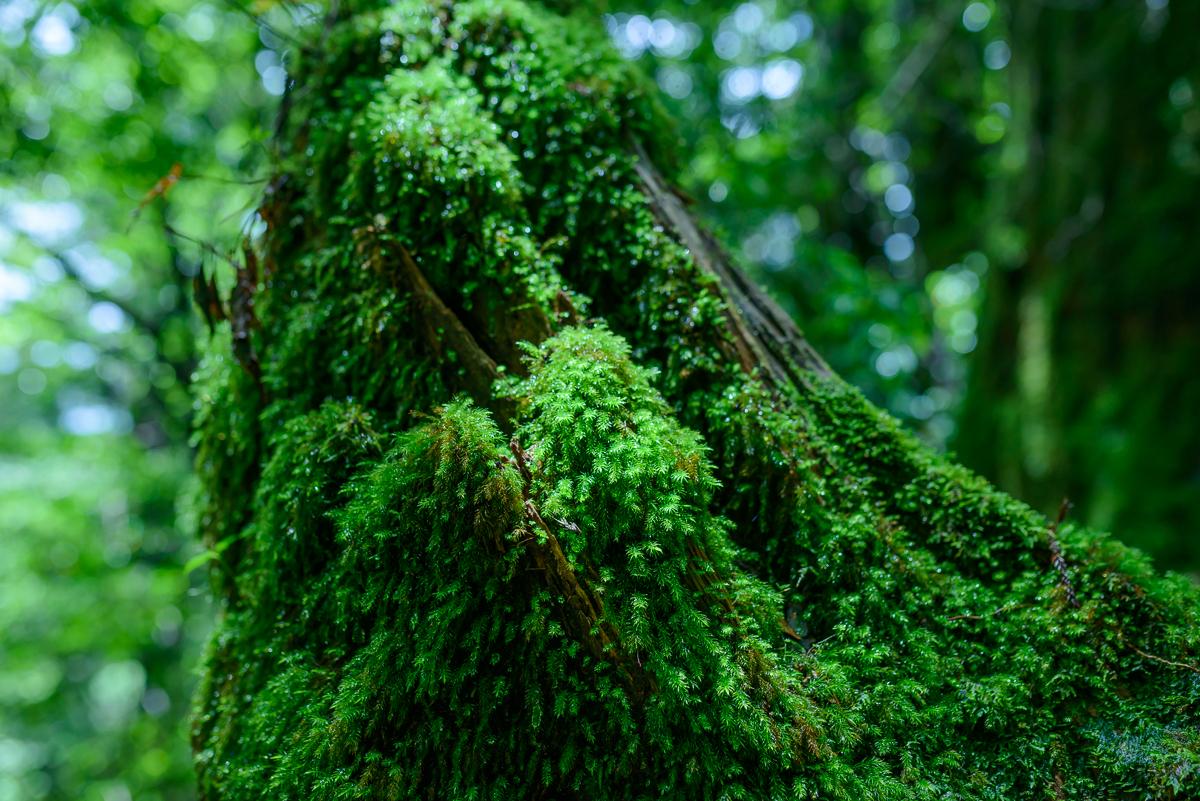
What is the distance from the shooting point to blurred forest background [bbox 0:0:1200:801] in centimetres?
472

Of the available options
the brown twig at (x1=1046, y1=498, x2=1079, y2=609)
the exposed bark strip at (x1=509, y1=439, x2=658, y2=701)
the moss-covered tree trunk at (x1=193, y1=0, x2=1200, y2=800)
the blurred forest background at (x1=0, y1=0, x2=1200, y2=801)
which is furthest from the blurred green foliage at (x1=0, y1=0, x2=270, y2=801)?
the brown twig at (x1=1046, y1=498, x2=1079, y2=609)

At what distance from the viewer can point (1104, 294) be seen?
5441 millimetres

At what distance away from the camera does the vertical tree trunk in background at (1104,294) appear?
4.97 metres

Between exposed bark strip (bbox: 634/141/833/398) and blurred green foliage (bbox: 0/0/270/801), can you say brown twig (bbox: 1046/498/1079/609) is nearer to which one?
exposed bark strip (bbox: 634/141/833/398)

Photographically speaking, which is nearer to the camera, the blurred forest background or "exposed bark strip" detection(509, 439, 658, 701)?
"exposed bark strip" detection(509, 439, 658, 701)

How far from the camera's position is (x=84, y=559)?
856 centimetres

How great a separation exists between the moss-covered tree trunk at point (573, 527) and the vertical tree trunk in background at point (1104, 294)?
442cm

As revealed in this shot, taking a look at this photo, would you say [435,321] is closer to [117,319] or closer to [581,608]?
[581,608]

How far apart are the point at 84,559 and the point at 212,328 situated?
8782 millimetres

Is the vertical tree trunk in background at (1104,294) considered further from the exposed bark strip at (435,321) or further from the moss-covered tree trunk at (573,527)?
the exposed bark strip at (435,321)

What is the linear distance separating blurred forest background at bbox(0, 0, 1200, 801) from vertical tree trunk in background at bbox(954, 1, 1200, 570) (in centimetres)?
2

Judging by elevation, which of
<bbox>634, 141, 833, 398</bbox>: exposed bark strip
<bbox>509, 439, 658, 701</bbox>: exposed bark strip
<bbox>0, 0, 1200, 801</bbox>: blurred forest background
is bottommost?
<bbox>509, 439, 658, 701</bbox>: exposed bark strip

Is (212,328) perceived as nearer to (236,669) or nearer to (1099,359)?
(236,669)

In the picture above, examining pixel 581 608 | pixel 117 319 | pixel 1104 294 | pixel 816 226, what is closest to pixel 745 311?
pixel 581 608
